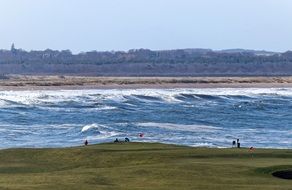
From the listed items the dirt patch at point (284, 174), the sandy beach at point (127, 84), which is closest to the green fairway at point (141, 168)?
the dirt patch at point (284, 174)

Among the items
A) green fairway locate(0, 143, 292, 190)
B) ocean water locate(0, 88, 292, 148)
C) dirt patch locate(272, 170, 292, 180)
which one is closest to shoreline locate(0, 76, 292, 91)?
ocean water locate(0, 88, 292, 148)

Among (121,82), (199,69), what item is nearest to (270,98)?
(121,82)

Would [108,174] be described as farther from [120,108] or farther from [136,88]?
[136,88]

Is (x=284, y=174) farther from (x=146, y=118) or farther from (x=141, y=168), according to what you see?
(x=146, y=118)

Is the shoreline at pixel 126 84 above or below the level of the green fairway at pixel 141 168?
below

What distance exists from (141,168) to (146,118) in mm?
39646

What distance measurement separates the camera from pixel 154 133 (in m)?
57.3

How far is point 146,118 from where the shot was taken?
2756 inches

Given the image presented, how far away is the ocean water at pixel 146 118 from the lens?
177 ft

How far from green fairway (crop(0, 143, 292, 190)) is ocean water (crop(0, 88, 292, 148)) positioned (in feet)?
41.7

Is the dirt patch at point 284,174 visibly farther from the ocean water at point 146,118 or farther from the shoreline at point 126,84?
the shoreline at point 126,84

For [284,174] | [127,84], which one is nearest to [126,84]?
[127,84]

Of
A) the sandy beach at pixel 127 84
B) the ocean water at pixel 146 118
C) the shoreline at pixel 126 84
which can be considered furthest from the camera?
the sandy beach at pixel 127 84

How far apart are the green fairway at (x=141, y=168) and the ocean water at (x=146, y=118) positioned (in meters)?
12.7
